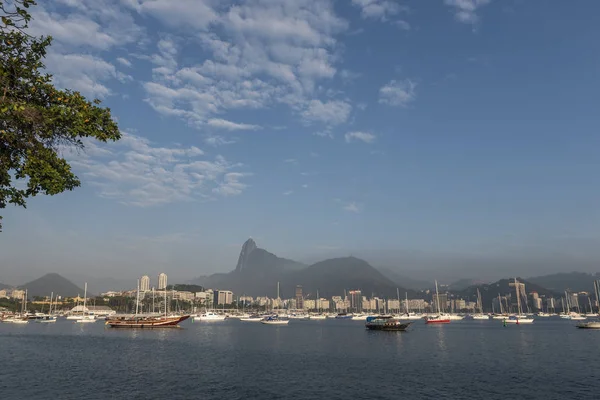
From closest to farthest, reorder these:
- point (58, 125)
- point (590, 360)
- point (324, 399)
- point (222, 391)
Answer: point (58, 125) < point (324, 399) < point (222, 391) < point (590, 360)

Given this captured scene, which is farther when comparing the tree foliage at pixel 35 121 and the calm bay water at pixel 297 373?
the calm bay water at pixel 297 373

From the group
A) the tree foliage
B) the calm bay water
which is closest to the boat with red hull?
the calm bay water

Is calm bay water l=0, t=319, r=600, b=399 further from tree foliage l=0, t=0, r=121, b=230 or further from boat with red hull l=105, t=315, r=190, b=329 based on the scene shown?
boat with red hull l=105, t=315, r=190, b=329

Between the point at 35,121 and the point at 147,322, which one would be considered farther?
the point at 147,322

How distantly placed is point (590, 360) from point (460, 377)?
27055mm

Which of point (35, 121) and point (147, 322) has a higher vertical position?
point (35, 121)

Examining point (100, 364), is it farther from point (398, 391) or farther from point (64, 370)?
point (398, 391)

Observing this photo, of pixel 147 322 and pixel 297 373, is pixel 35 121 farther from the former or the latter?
pixel 147 322

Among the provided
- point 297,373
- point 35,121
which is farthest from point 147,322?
point 35,121

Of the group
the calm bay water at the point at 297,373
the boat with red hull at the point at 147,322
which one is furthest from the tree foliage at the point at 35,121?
the boat with red hull at the point at 147,322

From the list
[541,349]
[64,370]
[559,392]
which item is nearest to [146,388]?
[64,370]

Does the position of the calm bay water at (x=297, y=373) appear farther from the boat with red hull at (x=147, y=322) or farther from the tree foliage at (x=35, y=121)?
the boat with red hull at (x=147, y=322)

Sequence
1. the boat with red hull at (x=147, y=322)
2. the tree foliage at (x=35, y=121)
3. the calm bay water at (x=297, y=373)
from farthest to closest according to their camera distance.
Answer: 1. the boat with red hull at (x=147, y=322)
2. the calm bay water at (x=297, y=373)
3. the tree foliage at (x=35, y=121)

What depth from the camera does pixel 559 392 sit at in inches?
1391
